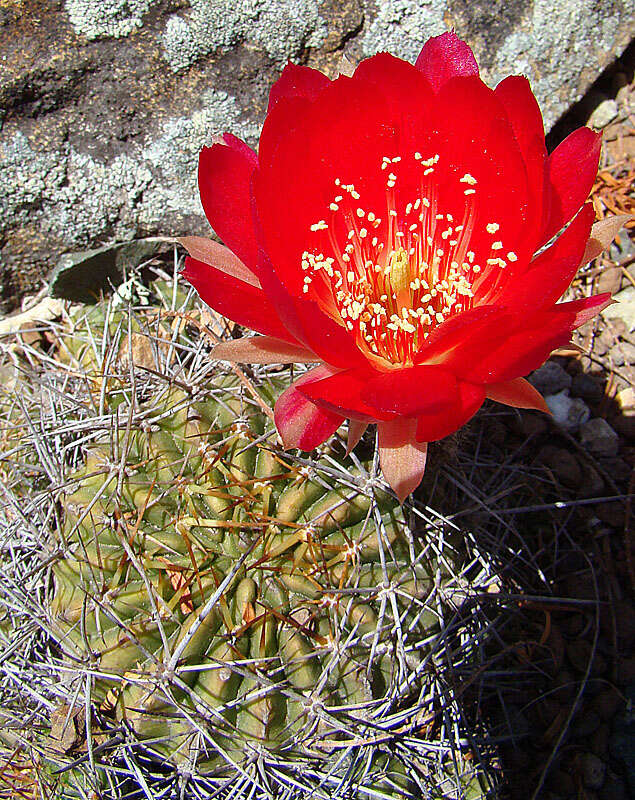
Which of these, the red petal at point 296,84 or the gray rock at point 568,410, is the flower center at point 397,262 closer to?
the red petal at point 296,84

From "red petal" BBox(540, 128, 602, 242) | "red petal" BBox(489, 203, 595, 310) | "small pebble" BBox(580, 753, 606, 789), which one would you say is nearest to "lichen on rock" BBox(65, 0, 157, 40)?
"red petal" BBox(540, 128, 602, 242)

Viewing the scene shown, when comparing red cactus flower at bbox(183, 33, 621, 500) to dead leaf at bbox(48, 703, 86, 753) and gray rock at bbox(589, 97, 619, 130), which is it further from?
gray rock at bbox(589, 97, 619, 130)

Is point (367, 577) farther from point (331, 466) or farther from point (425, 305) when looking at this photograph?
point (425, 305)

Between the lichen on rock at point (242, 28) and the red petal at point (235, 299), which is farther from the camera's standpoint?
the lichen on rock at point (242, 28)

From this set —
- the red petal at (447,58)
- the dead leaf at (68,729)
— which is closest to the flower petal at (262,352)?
the red petal at (447,58)

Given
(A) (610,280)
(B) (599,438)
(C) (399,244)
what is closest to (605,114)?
(A) (610,280)

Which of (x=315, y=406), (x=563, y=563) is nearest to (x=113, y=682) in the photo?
(x=315, y=406)
